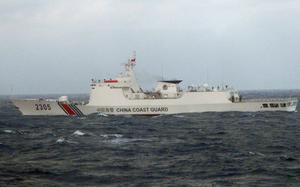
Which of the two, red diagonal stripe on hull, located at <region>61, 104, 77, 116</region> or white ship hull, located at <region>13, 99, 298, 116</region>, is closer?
white ship hull, located at <region>13, 99, 298, 116</region>

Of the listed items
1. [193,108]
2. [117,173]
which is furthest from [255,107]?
[117,173]

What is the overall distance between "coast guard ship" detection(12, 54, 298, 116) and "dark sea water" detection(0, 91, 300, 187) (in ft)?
55.9

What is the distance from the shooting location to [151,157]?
909 inches

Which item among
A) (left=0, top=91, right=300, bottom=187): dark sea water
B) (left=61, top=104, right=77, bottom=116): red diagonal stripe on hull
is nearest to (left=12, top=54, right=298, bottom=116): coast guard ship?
(left=61, top=104, right=77, bottom=116): red diagonal stripe on hull

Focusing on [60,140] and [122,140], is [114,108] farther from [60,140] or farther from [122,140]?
[122,140]

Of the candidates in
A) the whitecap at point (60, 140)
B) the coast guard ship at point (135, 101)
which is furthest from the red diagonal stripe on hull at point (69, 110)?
the whitecap at point (60, 140)

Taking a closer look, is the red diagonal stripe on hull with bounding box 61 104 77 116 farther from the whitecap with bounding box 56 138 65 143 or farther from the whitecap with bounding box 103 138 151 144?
the whitecap with bounding box 103 138 151 144

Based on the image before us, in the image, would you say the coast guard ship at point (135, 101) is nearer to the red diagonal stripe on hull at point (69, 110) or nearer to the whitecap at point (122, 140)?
the red diagonal stripe on hull at point (69, 110)

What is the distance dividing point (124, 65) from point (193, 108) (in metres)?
9.95

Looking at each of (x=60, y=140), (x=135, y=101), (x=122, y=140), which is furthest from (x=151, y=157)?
(x=135, y=101)

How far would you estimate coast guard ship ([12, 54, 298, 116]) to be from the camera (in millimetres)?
54938

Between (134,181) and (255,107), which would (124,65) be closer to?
(255,107)

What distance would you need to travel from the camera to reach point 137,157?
75.8 ft

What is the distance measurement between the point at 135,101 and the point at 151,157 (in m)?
31.9
